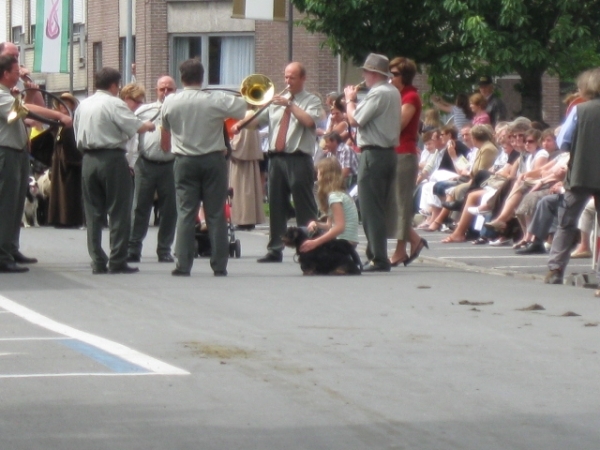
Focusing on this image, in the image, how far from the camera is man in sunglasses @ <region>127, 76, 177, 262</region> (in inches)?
624

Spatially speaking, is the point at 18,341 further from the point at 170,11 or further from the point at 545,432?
the point at 170,11

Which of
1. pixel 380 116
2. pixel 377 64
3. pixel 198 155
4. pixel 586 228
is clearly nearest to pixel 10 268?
pixel 198 155

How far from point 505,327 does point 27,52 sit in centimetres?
4813

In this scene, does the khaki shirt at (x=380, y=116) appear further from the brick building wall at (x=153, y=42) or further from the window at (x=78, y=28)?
the window at (x=78, y=28)

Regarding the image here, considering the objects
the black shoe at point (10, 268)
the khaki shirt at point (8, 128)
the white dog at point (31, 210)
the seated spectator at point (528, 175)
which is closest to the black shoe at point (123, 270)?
the black shoe at point (10, 268)

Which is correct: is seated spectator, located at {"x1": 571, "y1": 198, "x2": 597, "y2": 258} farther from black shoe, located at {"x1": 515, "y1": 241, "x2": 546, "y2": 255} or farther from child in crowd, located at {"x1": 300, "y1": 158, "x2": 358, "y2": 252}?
child in crowd, located at {"x1": 300, "y1": 158, "x2": 358, "y2": 252}

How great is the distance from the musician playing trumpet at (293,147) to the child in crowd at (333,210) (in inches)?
24.3

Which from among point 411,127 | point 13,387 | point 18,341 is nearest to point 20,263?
point 411,127

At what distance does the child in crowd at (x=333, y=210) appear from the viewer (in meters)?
14.3

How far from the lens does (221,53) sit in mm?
46812

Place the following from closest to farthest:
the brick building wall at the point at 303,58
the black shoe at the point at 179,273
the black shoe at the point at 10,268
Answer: the black shoe at the point at 179,273, the black shoe at the point at 10,268, the brick building wall at the point at 303,58

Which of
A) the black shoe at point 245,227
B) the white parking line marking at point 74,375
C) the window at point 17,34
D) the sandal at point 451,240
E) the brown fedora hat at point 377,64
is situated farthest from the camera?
the window at point 17,34

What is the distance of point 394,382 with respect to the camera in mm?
8312

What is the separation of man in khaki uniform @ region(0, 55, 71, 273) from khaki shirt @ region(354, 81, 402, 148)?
3.08m
